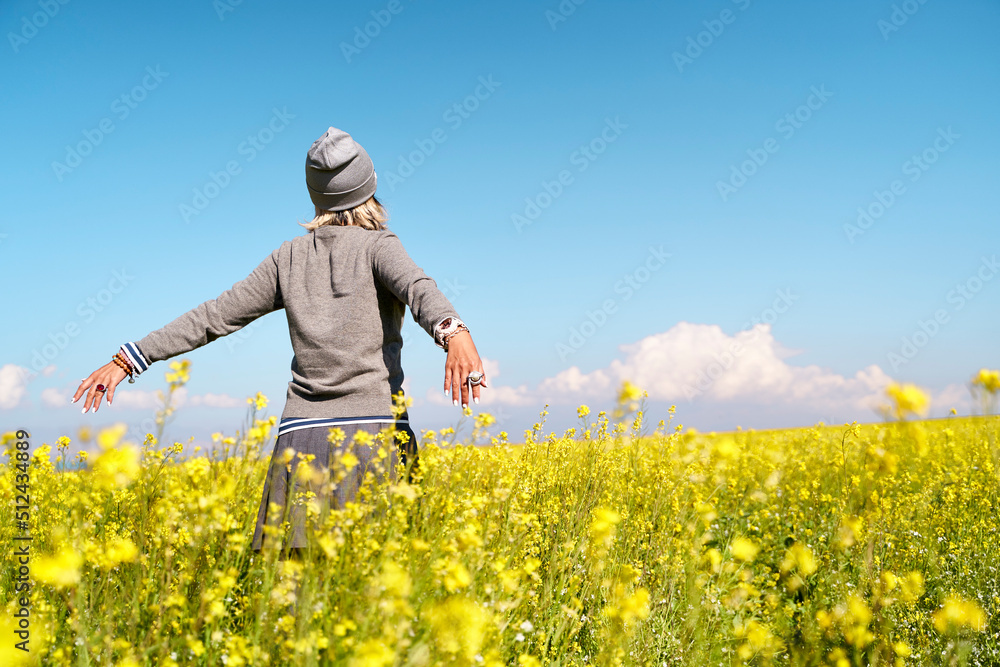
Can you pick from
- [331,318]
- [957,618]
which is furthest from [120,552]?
[957,618]

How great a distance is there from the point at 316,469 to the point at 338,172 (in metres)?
1.21

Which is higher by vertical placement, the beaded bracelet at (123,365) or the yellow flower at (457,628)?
the beaded bracelet at (123,365)

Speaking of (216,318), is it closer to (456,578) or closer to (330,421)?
(330,421)

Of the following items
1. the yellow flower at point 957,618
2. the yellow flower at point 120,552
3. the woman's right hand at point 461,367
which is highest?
the woman's right hand at point 461,367

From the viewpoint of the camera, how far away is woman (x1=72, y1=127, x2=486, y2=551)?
234 centimetres

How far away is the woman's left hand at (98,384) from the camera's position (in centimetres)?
255

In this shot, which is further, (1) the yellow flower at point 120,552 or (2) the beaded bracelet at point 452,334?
(2) the beaded bracelet at point 452,334

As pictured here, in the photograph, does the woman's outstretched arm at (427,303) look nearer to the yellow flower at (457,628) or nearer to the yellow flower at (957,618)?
the yellow flower at (457,628)

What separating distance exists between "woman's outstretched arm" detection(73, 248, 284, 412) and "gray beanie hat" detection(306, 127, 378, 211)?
0.34m

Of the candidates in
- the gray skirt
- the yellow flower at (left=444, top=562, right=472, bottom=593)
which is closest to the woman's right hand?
the gray skirt

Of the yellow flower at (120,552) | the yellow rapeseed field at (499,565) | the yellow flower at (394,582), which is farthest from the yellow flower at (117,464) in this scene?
the yellow flower at (394,582)

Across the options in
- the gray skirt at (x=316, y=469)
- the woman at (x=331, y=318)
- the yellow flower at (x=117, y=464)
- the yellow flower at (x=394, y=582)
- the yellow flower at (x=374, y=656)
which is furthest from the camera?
the woman at (x=331, y=318)

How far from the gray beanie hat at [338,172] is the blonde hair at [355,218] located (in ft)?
0.07

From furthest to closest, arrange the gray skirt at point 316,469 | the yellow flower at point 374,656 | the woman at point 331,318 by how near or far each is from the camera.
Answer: the woman at point 331,318 < the gray skirt at point 316,469 < the yellow flower at point 374,656
